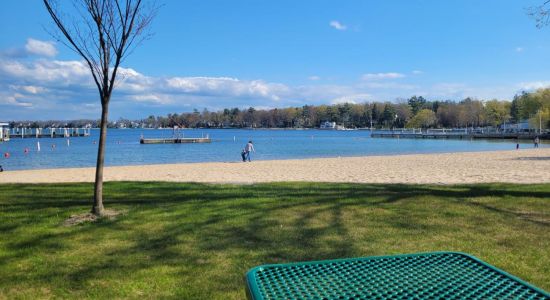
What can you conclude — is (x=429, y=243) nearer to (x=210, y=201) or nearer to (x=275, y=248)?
(x=275, y=248)

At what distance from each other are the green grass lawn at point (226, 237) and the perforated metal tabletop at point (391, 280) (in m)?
1.53

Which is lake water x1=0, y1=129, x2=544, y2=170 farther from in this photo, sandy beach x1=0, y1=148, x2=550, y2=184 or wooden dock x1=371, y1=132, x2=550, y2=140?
wooden dock x1=371, y1=132, x2=550, y2=140

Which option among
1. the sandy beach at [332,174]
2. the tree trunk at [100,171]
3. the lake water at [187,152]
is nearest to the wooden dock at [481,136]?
the lake water at [187,152]

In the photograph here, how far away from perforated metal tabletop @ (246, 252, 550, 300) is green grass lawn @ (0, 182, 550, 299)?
5.02ft

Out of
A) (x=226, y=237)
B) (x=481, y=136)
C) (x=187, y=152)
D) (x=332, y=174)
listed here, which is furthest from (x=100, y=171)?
(x=481, y=136)

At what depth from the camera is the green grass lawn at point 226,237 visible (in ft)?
14.0

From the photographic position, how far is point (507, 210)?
760 cm

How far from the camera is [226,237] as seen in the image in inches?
228

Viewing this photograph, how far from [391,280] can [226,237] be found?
3.60 m

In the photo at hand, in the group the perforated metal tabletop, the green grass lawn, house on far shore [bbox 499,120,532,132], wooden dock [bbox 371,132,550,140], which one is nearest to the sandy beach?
the green grass lawn

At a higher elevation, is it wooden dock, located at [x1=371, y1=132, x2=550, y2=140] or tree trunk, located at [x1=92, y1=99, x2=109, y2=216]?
tree trunk, located at [x1=92, y1=99, x2=109, y2=216]

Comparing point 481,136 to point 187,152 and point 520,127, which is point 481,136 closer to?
point 520,127

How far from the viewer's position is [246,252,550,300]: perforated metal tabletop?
2229mm

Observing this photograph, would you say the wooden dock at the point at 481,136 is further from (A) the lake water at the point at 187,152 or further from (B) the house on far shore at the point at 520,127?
(A) the lake water at the point at 187,152
